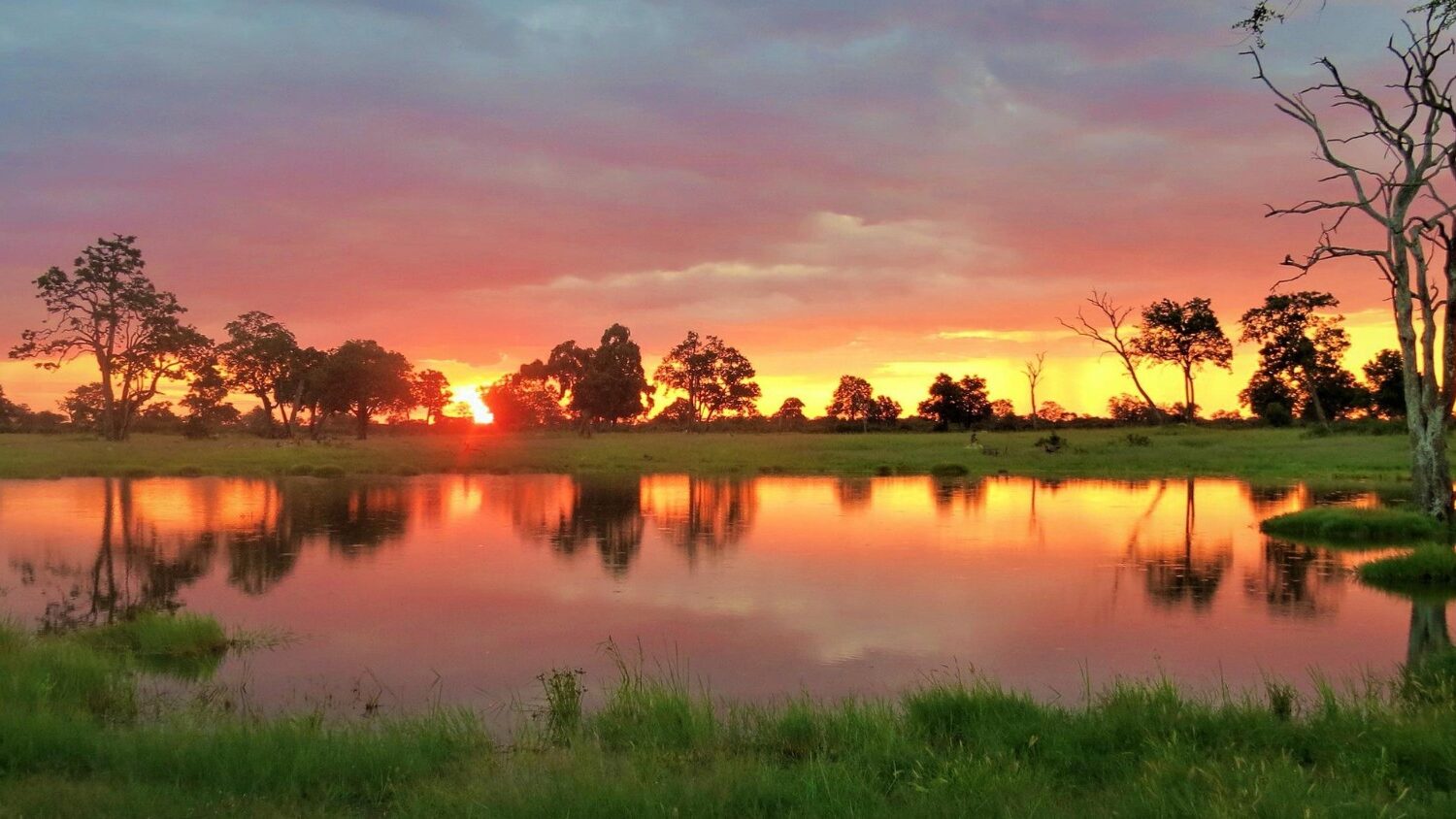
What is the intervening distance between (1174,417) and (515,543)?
9676cm

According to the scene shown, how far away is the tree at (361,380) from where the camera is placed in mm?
90688

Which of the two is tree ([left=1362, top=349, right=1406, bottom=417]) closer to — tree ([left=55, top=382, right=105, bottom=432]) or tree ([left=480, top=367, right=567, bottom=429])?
tree ([left=480, top=367, right=567, bottom=429])

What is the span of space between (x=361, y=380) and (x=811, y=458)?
53.3 meters

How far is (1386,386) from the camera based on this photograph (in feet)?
293

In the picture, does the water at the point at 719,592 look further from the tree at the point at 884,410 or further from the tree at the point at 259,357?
the tree at the point at 884,410

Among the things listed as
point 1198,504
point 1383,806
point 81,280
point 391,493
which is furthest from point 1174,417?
point 1383,806

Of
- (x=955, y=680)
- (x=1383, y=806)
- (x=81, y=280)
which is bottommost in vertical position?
(x=955, y=680)

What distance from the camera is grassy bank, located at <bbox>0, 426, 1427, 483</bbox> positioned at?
45.9m

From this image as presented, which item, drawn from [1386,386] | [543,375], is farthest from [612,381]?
[1386,386]

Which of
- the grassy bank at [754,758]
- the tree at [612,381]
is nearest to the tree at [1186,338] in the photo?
the tree at [612,381]

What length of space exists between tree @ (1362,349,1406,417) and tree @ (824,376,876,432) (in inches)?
2313

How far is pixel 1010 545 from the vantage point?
22.1 metres

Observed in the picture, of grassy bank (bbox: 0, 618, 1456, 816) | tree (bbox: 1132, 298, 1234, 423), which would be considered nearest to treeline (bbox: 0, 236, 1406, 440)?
tree (bbox: 1132, 298, 1234, 423)

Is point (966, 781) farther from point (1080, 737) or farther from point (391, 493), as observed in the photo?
point (391, 493)
